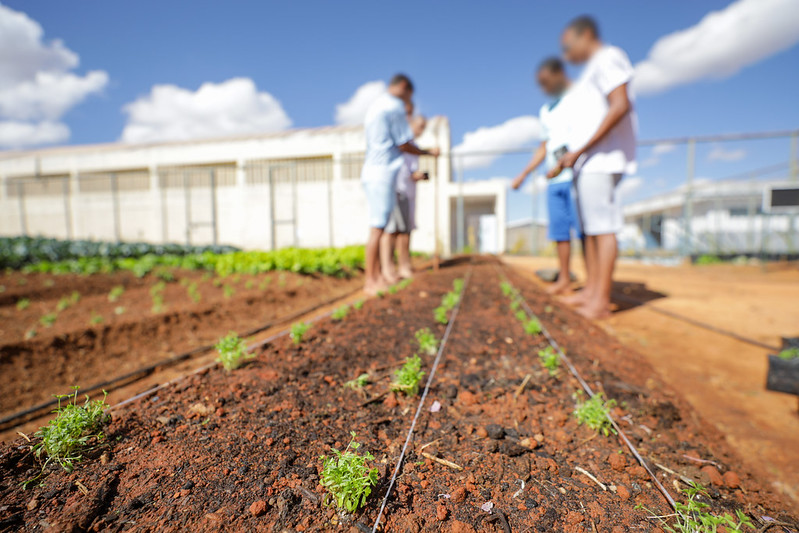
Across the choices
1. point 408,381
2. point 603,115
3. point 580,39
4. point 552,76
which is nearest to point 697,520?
point 408,381

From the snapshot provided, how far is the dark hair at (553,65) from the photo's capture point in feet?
12.1

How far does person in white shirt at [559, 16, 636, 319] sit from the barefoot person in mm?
236

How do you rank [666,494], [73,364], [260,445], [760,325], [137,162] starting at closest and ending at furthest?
[666,494] → [260,445] → [73,364] → [760,325] → [137,162]

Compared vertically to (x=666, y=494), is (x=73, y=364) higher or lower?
lower

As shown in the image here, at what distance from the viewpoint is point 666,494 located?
1035mm

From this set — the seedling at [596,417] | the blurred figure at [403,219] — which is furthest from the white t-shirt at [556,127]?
the seedling at [596,417]

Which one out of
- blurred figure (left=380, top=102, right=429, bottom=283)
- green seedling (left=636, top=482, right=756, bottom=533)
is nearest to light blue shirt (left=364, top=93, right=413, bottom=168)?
blurred figure (left=380, top=102, right=429, bottom=283)

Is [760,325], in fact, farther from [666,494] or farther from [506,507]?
[506,507]

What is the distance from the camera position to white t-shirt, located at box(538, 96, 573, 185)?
372 centimetres

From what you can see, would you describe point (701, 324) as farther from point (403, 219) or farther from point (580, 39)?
point (403, 219)

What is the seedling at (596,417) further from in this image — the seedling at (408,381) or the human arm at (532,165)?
the human arm at (532,165)

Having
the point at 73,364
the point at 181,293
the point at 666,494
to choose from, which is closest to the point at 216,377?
the point at 666,494

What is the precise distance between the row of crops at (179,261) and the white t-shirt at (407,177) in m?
1.66

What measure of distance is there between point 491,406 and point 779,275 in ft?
32.0
